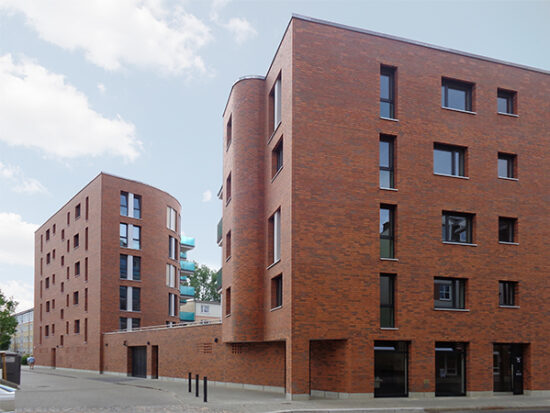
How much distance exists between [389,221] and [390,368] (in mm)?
5384

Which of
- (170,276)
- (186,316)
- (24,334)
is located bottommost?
(24,334)

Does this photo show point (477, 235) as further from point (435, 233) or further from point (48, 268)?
point (48, 268)

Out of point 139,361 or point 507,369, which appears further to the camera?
point 139,361

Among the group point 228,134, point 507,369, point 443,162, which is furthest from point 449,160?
point 228,134

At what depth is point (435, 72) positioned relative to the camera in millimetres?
24562

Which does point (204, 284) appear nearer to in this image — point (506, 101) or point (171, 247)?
point (171, 247)

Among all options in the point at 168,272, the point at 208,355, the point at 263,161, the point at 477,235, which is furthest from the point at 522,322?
the point at 168,272

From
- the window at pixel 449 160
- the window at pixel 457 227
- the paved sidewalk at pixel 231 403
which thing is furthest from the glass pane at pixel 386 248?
the paved sidewalk at pixel 231 403

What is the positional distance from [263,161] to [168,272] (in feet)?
88.9

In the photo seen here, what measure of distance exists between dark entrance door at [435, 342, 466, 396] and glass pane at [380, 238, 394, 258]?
381cm

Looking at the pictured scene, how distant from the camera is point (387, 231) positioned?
23.3 m

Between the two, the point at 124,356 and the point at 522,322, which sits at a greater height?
the point at 522,322

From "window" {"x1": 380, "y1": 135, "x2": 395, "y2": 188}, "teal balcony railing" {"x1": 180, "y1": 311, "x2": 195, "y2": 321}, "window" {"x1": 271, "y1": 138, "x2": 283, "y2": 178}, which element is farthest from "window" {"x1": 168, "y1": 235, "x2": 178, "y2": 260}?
"window" {"x1": 380, "y1": 135, "x2": 395, "y2": 188}

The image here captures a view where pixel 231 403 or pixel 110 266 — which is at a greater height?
pixel 110 266
